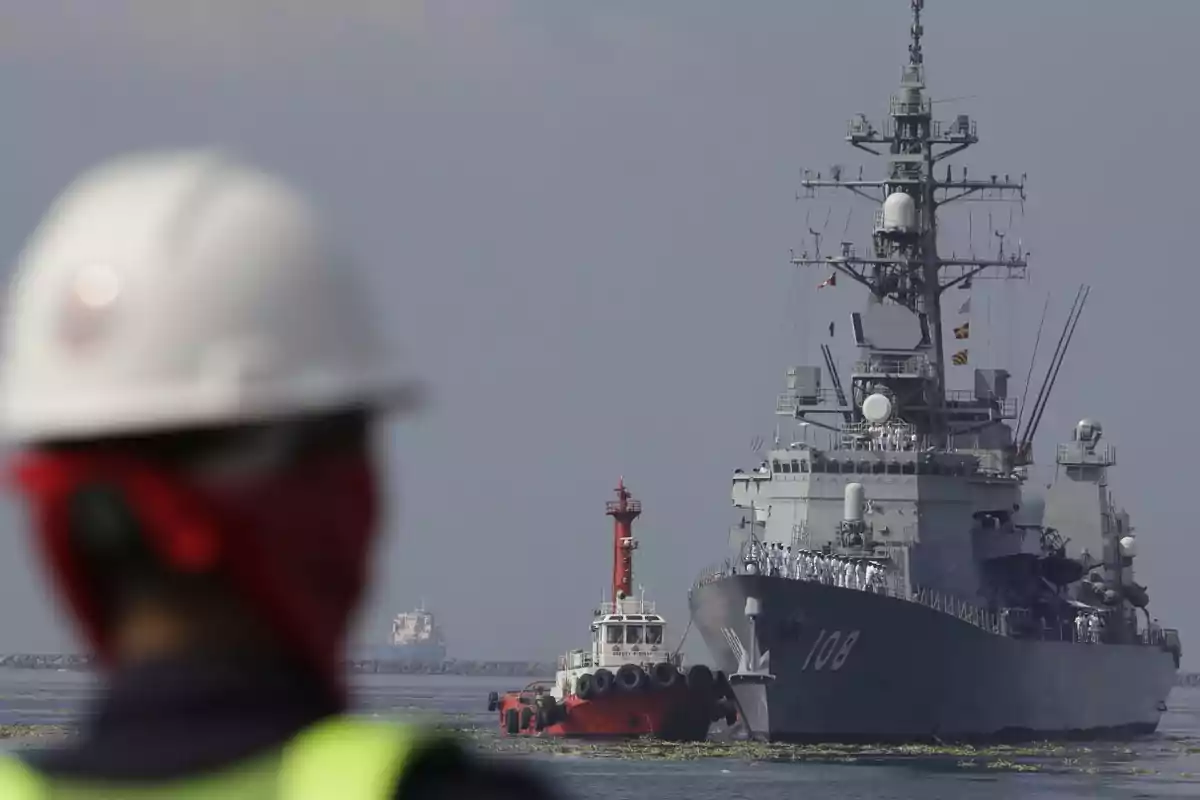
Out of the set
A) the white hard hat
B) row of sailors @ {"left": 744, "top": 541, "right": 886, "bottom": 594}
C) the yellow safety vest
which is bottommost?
the yellow safety vest

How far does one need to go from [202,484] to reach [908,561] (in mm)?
50734

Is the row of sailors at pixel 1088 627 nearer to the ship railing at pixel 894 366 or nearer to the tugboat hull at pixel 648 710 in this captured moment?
the ship railing at pixel 894 366

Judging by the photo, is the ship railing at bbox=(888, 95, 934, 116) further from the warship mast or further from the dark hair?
the dark hair

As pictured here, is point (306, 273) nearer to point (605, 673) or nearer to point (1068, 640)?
point (605, 673)

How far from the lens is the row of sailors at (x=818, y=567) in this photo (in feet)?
166

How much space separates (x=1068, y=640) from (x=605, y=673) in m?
11.0

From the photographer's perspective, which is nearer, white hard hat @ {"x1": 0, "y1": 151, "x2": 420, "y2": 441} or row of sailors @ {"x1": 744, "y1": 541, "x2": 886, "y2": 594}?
white hard hat @ {"x1": 0, "y1": 151, "x2": 420, "y2": 441}

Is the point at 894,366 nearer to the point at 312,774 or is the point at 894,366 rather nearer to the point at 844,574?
the point at 844,574

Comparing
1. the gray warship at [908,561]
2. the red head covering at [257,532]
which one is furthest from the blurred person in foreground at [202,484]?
the gray warship at [908,561]

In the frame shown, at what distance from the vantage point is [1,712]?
70.8 m

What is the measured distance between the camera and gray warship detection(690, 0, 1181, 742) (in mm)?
49562

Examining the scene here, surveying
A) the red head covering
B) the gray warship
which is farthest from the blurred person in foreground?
the gray warship

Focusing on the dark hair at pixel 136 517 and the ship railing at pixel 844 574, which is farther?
the ship railing at pixel 844 574

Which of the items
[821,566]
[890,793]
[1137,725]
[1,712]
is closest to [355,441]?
[890,793]
